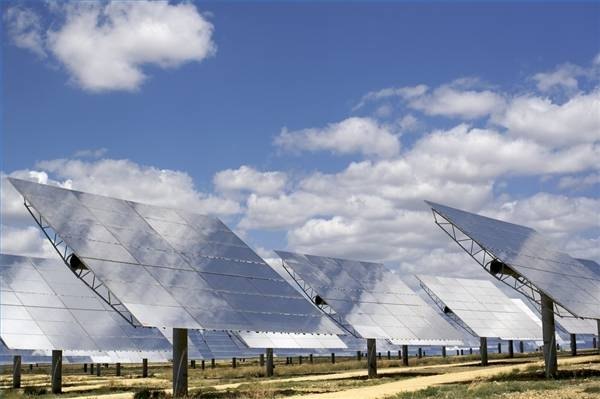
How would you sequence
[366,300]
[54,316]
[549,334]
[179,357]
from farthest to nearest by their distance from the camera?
[366,300], [54,316], [549,334], [179,357]

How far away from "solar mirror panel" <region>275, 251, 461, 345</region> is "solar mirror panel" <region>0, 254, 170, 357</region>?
1143cm

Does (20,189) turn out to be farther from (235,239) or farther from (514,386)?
(514,386)

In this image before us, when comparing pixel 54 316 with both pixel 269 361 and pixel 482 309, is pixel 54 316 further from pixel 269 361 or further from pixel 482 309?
pixel 482 309

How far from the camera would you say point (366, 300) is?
5194 centimetres

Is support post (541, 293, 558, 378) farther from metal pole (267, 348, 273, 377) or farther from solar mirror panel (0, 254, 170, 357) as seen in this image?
solar mirror panel (0, 254, 170, 357)

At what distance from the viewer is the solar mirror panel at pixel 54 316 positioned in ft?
135

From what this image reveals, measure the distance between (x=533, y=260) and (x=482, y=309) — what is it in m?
29.0

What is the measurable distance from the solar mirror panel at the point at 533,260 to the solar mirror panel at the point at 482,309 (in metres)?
17.8

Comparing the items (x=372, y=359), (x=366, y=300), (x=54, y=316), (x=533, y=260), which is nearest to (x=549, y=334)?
(x=533, y=260)

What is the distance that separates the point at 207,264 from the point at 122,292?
685cm

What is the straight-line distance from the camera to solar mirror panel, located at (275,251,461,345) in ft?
160

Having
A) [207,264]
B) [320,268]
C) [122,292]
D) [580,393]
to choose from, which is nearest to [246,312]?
[207,264]

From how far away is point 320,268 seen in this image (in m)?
53.8

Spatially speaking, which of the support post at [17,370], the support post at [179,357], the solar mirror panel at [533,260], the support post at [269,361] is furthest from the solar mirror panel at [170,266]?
the support post at [17,370]
